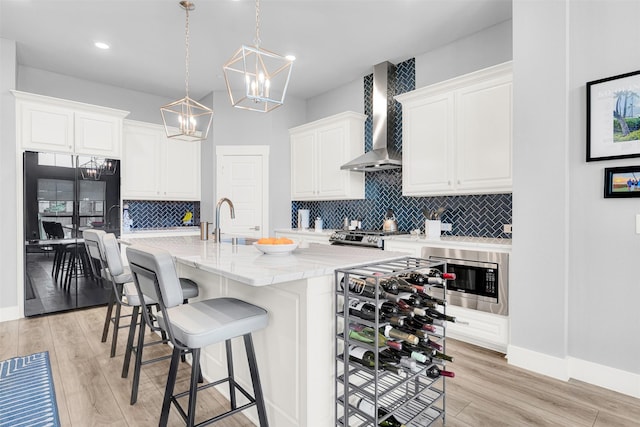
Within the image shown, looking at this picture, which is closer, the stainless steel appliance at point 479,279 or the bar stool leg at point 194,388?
the bar stool leg at point 194,388

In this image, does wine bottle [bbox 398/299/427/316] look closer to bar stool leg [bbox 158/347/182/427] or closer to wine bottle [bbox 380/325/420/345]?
wine bottle [bbox 380/325/420/345]

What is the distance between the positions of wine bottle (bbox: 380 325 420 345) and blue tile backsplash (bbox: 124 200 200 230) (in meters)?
4.90

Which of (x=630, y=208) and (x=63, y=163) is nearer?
(x=630, y=208)

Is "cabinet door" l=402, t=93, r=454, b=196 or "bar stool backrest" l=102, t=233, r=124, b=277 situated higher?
"cabinet door" l=402, t=93, r=454, b=196

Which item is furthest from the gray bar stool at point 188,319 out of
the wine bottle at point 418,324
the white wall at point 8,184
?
the white wall at point 8,184

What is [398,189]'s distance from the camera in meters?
4.39

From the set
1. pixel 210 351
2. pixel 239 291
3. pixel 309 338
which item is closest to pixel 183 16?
pixel 239 291

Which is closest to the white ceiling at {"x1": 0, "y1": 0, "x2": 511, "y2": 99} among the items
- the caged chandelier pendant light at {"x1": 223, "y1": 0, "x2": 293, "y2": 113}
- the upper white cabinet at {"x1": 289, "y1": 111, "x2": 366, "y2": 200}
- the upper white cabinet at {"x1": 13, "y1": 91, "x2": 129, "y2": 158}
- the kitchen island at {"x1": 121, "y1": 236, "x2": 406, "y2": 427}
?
the caged chandelier pendant light at {"x1": 223, "y1": 0, "x2": 293, "y2": 113}

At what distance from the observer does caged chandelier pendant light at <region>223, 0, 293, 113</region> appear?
77.6 inches

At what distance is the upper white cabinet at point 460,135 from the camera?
308 cm

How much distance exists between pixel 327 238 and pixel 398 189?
1.13 metres

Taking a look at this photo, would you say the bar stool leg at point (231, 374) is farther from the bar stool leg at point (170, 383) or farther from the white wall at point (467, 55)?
the white wall at point (467, 55)

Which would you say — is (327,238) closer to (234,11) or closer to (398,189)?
(398,189)

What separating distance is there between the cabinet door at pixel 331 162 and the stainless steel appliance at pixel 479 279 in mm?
1893
